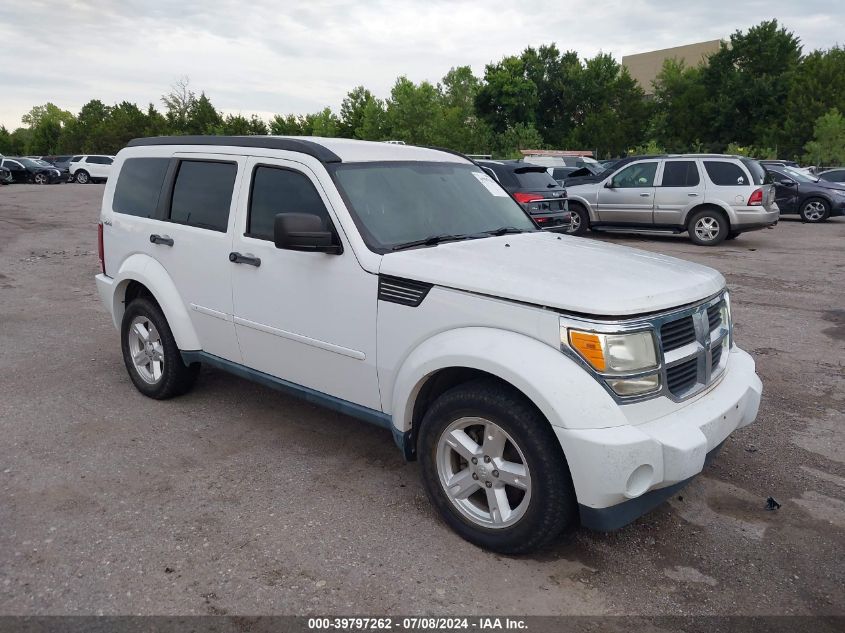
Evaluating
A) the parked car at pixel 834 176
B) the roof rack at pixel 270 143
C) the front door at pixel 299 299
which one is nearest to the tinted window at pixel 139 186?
the roof rack at pixel 270 143

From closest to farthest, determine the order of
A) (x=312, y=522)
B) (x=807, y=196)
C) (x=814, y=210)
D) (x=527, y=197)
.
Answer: (x=312, y=522)
(x=527, y=197)
(x=807, y=196)
(x=814, y=210)

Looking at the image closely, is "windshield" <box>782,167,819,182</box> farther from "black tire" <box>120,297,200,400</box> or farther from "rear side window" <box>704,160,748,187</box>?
"black tire" <box>120,297,200,400</box>

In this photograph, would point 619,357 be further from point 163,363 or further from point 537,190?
point 537,190

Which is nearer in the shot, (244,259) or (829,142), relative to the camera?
(244,259)

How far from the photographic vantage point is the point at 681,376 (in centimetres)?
314

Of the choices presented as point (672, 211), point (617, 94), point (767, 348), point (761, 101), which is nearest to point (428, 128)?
point (617, 94)

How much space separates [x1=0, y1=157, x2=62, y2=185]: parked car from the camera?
36.5 meters

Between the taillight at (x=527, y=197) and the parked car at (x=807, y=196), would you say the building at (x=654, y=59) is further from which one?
the taillight at (x=527, y=197)

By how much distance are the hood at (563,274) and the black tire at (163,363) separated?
223 cm

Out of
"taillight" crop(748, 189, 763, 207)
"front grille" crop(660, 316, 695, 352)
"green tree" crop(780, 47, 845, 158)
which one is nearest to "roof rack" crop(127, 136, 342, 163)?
"front grille" crop(660, 316, 695, 352)

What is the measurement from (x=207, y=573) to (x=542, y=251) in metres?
2.35

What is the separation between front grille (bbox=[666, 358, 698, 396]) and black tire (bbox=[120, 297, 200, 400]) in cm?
344

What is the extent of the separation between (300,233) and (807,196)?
20.2m

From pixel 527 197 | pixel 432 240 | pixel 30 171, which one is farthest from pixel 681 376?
pixel 30 171
